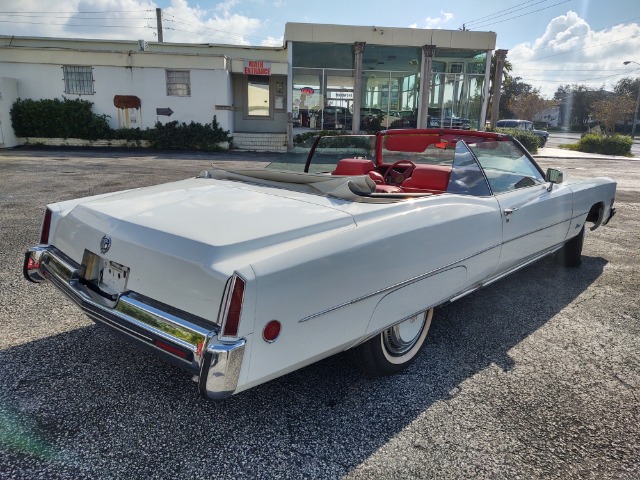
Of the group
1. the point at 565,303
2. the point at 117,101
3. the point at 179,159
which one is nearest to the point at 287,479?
the point at 565,303

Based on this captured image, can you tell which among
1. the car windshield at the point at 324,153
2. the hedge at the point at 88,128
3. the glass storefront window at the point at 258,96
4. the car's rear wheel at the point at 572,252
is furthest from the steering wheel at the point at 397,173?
the glass storefront window at the point at 258,96

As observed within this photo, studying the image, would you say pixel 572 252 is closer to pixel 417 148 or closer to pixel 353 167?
pixel 417 148

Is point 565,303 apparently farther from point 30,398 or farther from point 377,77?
point 377,77

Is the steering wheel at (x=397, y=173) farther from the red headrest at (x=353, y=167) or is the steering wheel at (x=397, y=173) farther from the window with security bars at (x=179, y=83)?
the window with security bars at (x=179, y=83)

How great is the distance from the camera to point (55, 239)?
9.49 ft

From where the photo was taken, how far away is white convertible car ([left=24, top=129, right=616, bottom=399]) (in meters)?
1.99

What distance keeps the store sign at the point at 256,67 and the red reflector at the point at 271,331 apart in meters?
19.6

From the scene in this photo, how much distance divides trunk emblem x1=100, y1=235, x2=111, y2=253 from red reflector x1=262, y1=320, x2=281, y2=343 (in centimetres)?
101

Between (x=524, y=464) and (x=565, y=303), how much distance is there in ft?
7.66

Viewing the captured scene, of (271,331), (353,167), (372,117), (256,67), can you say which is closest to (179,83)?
(256,67)

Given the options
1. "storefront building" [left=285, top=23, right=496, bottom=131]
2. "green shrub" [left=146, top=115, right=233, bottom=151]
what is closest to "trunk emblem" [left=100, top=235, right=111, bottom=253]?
"green shrub" [left=146, top=115, right=233, bottom=151]

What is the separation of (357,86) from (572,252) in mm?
16811

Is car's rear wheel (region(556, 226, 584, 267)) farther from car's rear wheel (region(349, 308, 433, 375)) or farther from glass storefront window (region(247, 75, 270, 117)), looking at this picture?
glass storefront window (region(247, 75, 270, 117))

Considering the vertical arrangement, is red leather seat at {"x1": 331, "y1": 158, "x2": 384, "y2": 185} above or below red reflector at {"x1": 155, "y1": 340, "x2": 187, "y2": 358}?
above
